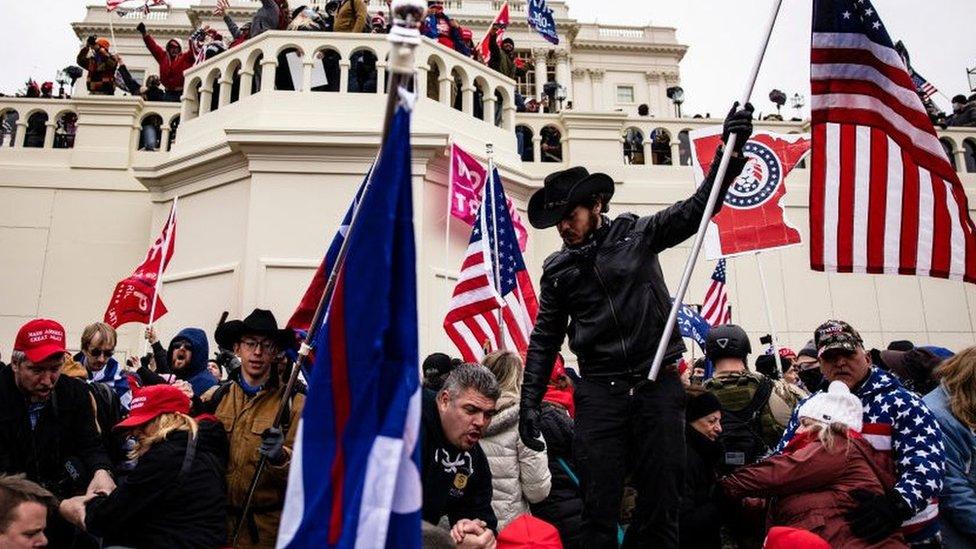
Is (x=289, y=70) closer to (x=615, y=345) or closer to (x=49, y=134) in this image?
(x=49, y=134)

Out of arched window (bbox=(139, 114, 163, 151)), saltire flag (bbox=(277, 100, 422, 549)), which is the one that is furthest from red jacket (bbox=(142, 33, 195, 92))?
saltire flag (bbox=(277, 100, 422, 549))

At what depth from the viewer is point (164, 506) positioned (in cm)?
338

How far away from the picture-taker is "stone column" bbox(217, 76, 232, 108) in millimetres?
11047

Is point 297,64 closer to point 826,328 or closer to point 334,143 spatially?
point 334,143

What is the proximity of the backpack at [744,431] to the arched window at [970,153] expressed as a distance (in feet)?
38.2

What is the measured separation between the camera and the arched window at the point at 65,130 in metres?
12.1

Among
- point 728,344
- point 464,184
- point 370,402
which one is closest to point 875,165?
point 728,344

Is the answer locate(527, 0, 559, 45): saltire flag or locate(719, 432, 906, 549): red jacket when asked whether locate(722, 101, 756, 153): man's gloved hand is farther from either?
locate(527, 0, 559, 45): saltire flag

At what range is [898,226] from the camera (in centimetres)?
402

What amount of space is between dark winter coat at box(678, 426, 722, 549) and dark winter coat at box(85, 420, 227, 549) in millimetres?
2427

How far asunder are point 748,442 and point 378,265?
3.37 m

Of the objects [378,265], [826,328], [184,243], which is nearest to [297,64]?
[184,243]

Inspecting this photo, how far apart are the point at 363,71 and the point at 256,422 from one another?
7.93 metres

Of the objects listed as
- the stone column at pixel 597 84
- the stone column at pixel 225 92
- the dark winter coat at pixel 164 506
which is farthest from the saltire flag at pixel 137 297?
the stone column at pixel 597 84
